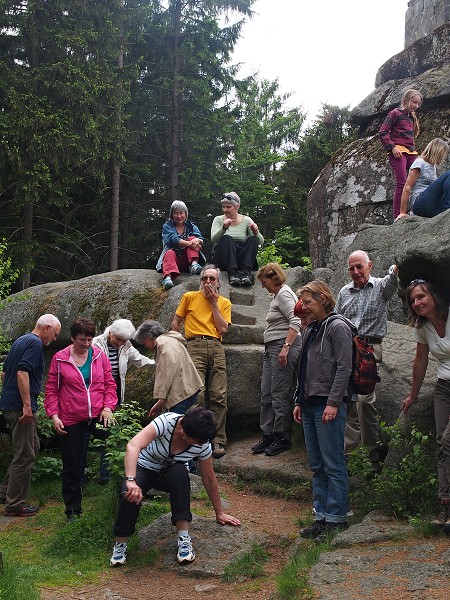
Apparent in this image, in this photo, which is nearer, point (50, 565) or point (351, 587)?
point (351, 587)

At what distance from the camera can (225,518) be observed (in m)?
5.32

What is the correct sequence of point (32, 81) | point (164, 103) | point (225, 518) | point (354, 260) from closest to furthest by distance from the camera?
1. point (225, 518)
2. point (354, 260)
3. point (32, 81)
4. point (164, 103)

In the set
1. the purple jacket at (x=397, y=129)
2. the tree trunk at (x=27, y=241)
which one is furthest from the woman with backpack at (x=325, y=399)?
the tree trunk at (x=27, y=241)

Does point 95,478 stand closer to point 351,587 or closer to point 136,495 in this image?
point 136,495

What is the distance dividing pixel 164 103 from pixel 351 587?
61.1 ft

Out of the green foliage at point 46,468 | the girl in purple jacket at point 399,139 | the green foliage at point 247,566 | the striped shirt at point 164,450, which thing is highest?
the girl in purple jacket at point 399,139

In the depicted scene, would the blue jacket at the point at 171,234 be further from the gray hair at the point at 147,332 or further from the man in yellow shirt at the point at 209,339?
the gray hair at the point at 147,332

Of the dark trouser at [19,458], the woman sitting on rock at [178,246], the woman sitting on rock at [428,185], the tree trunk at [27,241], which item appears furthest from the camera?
the tree trunk at [27,241]

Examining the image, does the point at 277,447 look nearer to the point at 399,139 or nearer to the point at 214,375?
the point at 214,375

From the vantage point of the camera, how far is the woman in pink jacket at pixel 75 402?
598cm

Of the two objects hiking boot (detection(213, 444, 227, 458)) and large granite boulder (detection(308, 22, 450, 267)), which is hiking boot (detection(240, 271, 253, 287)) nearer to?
large granite boulder (detection(308, 22, 450, 267))

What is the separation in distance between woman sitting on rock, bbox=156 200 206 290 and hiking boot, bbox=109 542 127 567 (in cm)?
484

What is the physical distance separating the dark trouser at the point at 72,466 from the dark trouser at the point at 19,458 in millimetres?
435

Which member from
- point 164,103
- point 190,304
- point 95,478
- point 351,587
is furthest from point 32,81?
point 351,587
